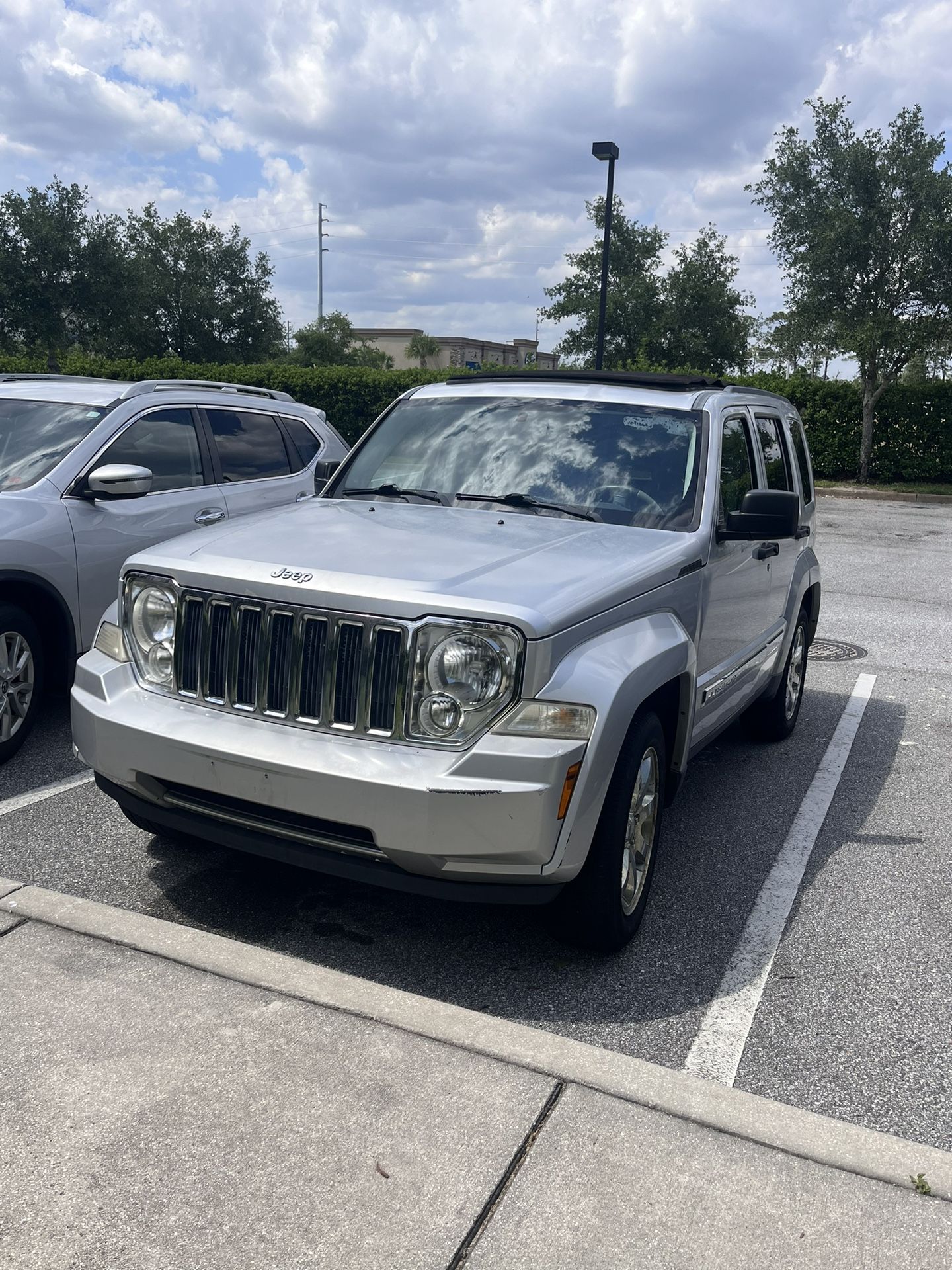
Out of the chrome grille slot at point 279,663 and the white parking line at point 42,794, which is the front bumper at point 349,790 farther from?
the white parking line at point 42,794

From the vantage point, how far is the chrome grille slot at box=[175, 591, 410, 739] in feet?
11.0

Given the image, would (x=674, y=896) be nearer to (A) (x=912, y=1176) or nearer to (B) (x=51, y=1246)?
(A) (x=912, y=1176)

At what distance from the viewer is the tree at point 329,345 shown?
89.6 m

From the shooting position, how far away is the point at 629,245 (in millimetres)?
57781

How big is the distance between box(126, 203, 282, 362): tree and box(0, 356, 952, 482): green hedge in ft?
73.7

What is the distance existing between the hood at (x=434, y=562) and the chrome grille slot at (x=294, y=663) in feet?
0.21

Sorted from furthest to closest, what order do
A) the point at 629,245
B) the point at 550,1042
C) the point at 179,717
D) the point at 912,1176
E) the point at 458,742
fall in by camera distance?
the point at 629,245 → the point at 179,717 → the point at 458,742 → the point at 550,1042 → the point at 912,1176

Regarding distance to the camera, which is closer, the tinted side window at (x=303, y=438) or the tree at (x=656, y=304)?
the tinted side window at (x=303, y=438)

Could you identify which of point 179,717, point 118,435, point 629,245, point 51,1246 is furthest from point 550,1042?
point 629,245

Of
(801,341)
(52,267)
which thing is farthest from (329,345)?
(801,341)

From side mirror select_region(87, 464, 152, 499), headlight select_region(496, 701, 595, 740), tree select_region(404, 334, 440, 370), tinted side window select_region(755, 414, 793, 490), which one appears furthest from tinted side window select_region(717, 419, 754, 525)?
tree select_region(404, 334, 440, 370)

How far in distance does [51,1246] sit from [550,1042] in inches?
52.2

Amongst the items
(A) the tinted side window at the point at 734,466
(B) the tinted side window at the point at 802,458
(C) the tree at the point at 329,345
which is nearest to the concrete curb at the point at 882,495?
(B) the tinted side window at the point at 802,458

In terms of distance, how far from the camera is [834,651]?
360 inches
